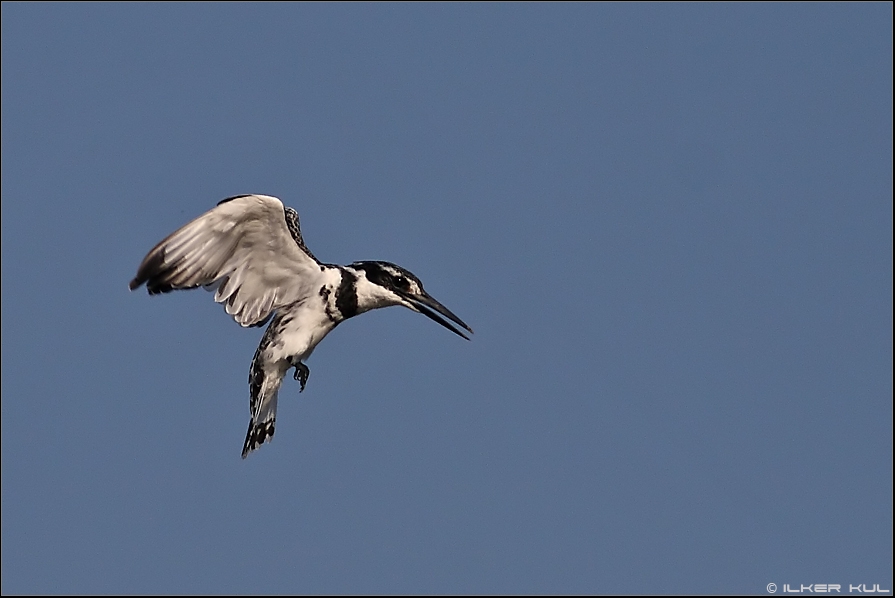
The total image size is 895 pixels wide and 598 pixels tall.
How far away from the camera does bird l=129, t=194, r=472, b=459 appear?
1147 cm

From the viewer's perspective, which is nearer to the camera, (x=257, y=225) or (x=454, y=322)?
(x=257, y=225)

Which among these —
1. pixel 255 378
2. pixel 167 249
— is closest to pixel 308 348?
pixel 255 378

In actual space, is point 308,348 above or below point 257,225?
below

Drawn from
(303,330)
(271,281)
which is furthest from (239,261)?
(303,330)

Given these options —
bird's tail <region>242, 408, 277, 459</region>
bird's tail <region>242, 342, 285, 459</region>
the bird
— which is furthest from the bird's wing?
bird's tail <region>242, 408, 277, 459</region>

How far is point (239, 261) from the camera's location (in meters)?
11.9

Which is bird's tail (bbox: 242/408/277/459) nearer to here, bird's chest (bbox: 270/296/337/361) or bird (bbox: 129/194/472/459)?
bird (bbox: 129/194/472/459)

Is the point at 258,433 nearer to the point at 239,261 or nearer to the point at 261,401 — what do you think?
the point at 261,401

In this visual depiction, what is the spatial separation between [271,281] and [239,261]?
1.21ft

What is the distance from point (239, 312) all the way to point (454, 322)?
1.91m

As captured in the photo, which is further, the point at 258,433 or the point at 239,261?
the point at 258,433

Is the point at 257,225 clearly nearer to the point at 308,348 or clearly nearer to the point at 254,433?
the point at 308,348

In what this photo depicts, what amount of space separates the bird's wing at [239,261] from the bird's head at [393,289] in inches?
18.7

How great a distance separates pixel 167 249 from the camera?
11445mm
